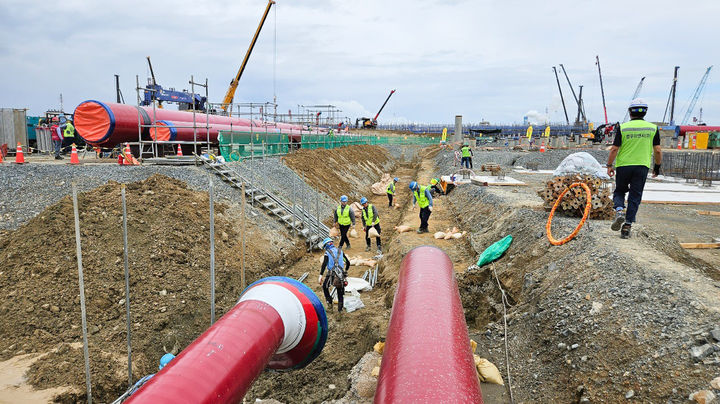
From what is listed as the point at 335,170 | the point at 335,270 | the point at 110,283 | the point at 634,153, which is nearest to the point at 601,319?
the point at 634,153

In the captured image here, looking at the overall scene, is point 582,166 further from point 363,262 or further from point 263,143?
point 263,143

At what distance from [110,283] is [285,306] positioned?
4799mm

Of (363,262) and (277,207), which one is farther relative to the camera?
(277,207)

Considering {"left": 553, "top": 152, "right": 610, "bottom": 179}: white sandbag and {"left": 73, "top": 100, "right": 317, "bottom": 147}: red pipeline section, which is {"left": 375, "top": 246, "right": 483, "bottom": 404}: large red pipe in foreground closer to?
{"left": 553, "top": 152, "right": 610, "bottom": 179}: white sandbag

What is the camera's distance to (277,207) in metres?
13.8

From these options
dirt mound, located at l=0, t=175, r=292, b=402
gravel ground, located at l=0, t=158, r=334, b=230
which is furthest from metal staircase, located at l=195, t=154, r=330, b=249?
dirt mound, located at l=0, t=175, r=292, b=402

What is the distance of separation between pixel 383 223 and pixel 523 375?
12158 millimetres

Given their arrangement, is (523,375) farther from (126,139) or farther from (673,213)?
(126,139)

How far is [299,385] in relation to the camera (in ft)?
21.4

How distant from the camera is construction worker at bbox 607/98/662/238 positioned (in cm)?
615

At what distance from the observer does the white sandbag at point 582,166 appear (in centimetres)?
888

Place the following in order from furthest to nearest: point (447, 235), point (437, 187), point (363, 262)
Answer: point (437, 187)
point (447, 235)
point (363, 262)

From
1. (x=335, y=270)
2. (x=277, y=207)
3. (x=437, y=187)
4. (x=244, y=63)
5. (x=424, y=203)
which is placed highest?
(x=244, y=63)

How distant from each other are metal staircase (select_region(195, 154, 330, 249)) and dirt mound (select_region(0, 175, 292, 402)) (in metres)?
2.81
